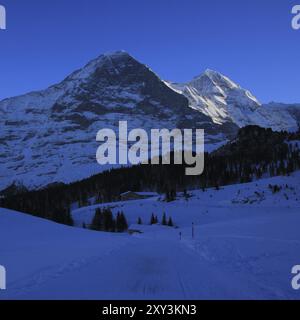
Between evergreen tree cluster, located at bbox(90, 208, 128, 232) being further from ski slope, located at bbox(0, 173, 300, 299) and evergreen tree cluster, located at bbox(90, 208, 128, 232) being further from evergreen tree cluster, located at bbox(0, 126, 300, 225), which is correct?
ski slope, located at bbox(0, 173, 300, 299)

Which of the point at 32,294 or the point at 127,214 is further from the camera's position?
the point at 127,214

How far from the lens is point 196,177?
161 m

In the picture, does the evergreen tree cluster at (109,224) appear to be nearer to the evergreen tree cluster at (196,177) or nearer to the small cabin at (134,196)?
the small cabin at (134,196)

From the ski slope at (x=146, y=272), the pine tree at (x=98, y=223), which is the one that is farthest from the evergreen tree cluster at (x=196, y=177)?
the ski slope at (x=146, y=272)

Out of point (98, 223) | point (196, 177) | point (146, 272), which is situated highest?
point (196, 177)

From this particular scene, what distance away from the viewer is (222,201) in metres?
109

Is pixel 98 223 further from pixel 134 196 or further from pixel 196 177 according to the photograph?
pixel 196 177

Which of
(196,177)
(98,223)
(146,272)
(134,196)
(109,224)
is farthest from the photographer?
(196,177)

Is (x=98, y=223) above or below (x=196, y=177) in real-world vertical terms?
below

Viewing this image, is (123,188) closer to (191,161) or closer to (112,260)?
(191,161)

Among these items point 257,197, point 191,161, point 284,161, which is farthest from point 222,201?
point 191,161

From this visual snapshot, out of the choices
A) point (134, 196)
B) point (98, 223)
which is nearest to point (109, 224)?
point (98, 223)

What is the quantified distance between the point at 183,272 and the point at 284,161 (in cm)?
14356

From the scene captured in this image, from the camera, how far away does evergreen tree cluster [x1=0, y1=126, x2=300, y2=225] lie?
150 meters
